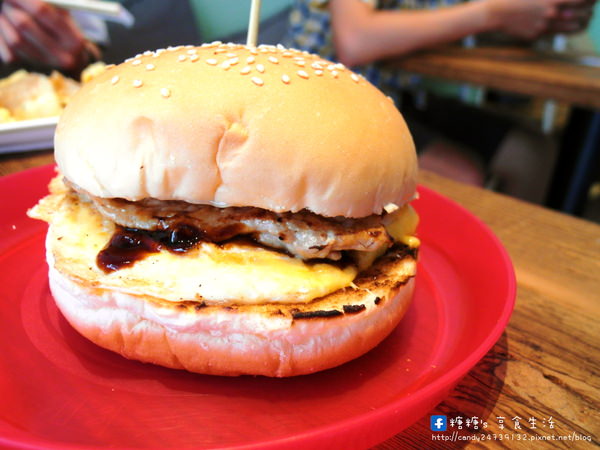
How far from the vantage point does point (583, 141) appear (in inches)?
138

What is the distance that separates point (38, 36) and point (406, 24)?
8.31 ft

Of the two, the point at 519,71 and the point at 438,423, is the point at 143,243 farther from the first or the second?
the point at 519,71

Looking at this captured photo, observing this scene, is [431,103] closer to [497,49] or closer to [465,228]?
[497,49]

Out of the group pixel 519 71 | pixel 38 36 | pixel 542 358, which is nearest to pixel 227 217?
pixel 542 358

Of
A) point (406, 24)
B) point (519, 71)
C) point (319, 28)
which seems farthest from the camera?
point (319, 28)

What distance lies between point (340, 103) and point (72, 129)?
630 mm

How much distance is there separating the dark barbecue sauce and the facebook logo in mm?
640

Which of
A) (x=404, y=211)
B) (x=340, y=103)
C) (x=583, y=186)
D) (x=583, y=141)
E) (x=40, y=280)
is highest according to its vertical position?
(x=340, y=103)

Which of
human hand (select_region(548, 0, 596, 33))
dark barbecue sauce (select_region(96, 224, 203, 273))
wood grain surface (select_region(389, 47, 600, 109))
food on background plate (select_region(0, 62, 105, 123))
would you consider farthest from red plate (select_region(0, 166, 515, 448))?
human hand (select_region(548, 0, 596, 33))

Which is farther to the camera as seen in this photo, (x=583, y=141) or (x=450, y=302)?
(x=583, y=141)

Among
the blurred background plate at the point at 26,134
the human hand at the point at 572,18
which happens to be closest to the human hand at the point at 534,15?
the human hand at the point at 572,18

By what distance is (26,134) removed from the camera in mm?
2145

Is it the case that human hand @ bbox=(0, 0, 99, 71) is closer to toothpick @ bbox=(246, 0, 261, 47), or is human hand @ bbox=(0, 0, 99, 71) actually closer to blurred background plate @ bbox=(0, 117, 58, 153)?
blurred background plate @ bbox=(0, 117, 58, 153)

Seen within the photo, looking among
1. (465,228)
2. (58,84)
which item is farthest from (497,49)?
(58,84)
